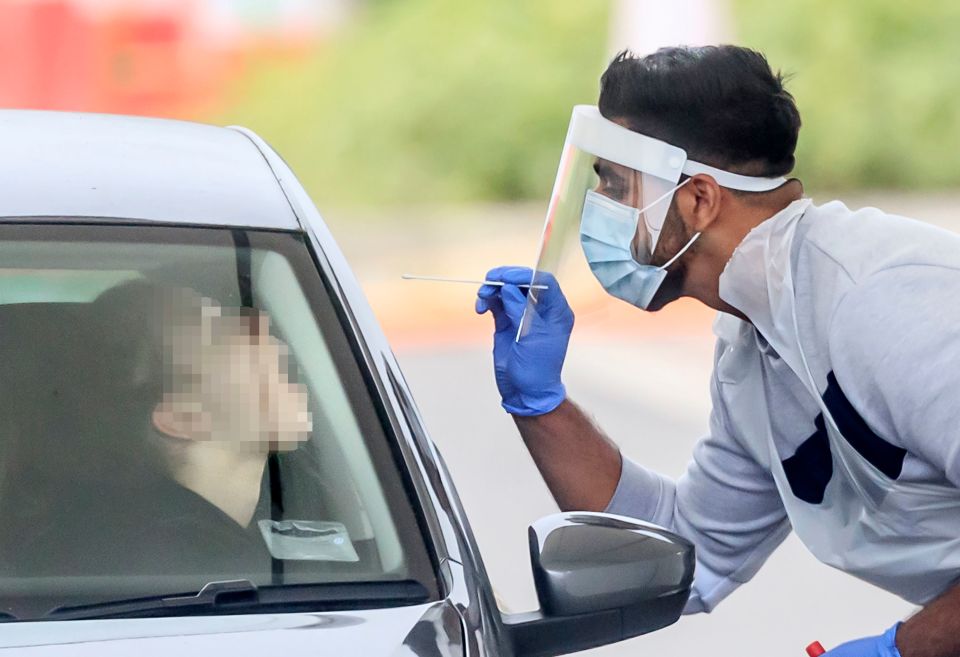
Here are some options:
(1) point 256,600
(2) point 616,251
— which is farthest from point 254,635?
(2) point 616,251

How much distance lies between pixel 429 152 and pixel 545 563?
13.5m

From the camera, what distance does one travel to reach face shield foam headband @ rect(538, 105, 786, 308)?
98.0 inches

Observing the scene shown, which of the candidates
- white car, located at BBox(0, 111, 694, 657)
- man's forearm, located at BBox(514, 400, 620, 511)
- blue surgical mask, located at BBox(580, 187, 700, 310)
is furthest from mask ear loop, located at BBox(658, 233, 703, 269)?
white car, located at BBox(0, 111, 694, 657)

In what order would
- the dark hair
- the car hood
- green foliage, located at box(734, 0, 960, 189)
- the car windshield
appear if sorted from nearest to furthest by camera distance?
the car hood
the car windshield
the dark hair
green foliage, located at box(734, 0, 960, 189)

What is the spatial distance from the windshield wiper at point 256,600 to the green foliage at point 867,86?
13757mm

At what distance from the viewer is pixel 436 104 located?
1527 cm

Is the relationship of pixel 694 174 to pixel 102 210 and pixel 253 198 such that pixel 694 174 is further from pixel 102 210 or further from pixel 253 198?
pixel 102 210

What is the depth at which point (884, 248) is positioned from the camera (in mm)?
2254

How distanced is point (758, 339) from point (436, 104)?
42.4 ft

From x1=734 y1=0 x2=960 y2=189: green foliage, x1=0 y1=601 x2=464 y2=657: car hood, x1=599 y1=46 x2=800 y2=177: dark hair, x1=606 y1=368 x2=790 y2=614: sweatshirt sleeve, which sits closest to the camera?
x1=0 y1=601 x2=464 y2=657: car hood

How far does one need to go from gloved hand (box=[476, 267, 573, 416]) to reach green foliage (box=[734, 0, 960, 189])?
1274 centimetres

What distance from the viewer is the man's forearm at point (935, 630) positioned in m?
2.24

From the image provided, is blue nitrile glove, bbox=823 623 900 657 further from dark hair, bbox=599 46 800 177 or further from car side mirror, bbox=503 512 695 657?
dark hair, bbox=599 46 800 177

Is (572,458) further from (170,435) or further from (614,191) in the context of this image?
(170,435)
